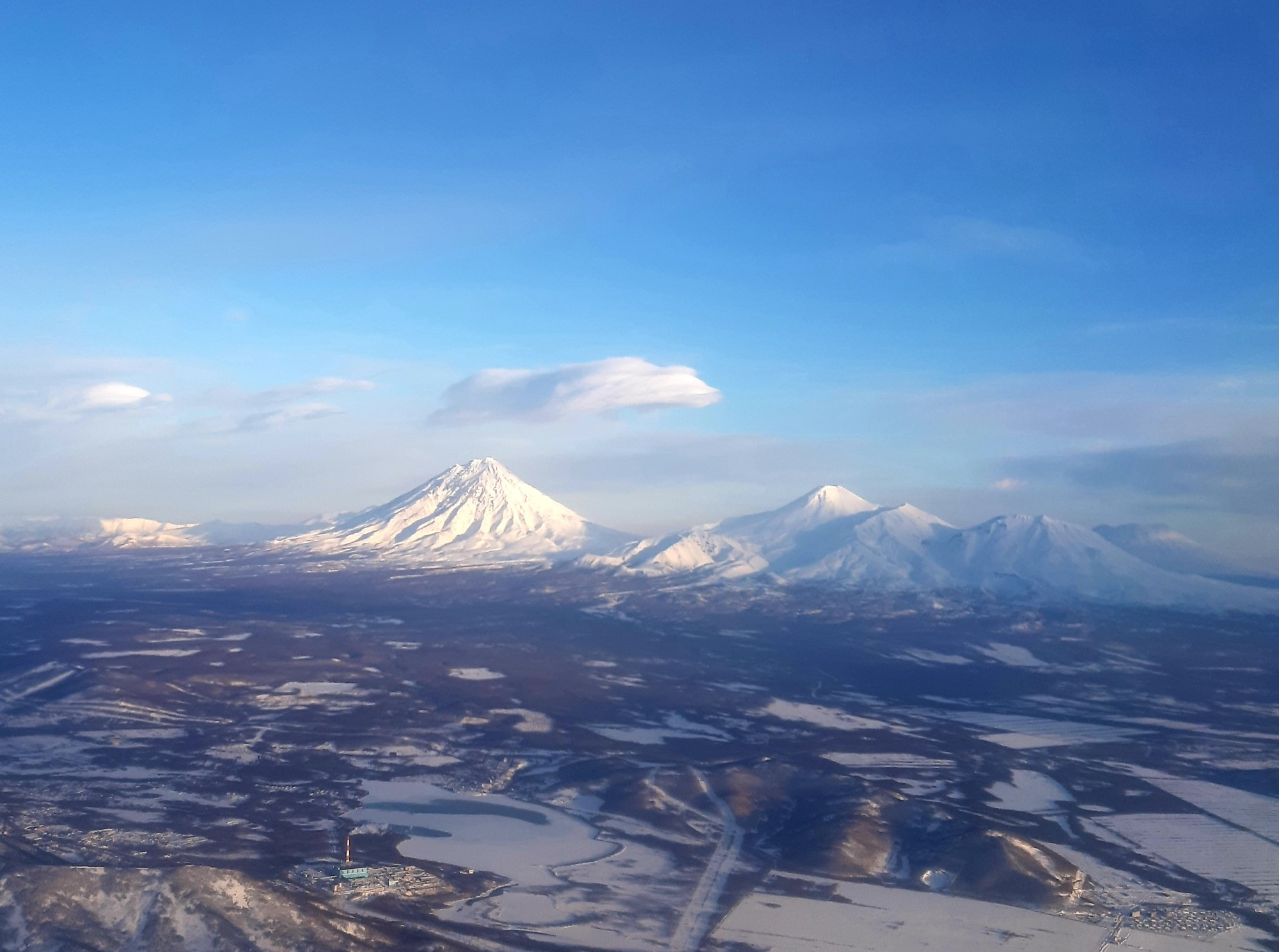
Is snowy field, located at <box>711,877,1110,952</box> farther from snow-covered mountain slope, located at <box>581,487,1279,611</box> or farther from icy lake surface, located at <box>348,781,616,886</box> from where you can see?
snow-covered mountain slope, located at <box>581,487,1279,611</box>

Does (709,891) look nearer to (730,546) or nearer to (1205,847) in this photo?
(1205,847)

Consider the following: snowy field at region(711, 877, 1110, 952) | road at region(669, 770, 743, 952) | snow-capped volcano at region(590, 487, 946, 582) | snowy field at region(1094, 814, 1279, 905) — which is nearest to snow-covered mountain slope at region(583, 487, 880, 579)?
snow-capped volcano at region(590, 487, 946, 582)

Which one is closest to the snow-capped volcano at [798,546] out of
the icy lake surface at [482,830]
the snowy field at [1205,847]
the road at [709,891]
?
the snowy field at [1205,847]

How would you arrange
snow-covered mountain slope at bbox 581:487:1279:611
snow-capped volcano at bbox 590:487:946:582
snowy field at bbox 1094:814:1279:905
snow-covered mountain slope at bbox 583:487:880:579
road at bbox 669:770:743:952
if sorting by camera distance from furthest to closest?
snow-covered mountain slope at bbox 583:487:880:579 < snow-capped volcano at bbox 590:487:946:582 < snow-covered mountain slope at bbox 581:487:1279:611 < snowy field at bbox 1094:814:1279:905 < road at bbox 669:770:743:952

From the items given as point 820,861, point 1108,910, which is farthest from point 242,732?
point 1108,910

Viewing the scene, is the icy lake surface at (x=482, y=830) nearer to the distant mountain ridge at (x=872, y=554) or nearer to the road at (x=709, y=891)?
the road at (x=709, y=891)

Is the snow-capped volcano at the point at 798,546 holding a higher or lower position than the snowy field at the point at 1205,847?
higher
